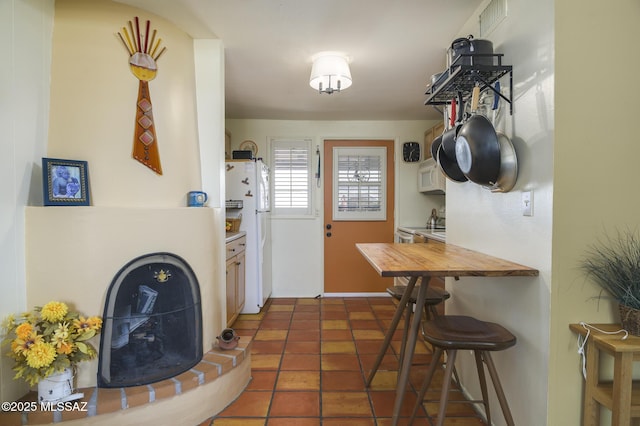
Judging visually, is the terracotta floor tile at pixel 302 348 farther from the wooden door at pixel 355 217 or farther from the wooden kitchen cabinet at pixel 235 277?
the wooden door at pixel 355 217

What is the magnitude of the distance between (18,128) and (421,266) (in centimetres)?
198

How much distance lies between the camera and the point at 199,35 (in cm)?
214

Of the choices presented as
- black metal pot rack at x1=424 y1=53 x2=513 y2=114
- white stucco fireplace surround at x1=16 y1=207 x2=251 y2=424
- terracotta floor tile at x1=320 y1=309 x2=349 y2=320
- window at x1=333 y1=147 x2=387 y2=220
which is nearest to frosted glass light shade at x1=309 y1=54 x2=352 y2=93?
black metal pot rack at x1=424 y1=53 x2=513 y2=114

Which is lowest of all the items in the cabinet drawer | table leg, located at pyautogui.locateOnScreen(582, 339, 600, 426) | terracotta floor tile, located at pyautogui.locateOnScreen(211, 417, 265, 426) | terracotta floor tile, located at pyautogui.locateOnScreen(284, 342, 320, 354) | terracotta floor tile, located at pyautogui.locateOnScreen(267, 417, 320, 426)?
terracotta floor tile, located at pyautogui.locateOnScreen(211, 417, 265, 426)

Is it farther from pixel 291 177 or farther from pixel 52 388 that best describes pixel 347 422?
pixel 291 177

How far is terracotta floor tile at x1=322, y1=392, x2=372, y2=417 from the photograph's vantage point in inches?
72.3

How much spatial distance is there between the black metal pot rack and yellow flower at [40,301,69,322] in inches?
85.2

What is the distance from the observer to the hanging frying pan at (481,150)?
1464 mm

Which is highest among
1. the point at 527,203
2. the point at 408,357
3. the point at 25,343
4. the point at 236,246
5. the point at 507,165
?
the point at 507,165

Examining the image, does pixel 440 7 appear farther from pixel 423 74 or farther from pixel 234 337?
pixel 234 337

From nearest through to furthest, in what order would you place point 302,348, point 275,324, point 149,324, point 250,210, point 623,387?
point 623,387 → point 149,324 → point 302,348 → point 275,324 → point 250,210

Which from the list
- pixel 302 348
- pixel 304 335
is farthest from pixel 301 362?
pixel 304 335

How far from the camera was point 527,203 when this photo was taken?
54.7 inches

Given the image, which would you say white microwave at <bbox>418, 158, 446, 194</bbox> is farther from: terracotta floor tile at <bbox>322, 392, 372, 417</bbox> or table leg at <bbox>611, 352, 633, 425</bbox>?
table leg at <bbox>611, 352, 633, 425</bbox>
